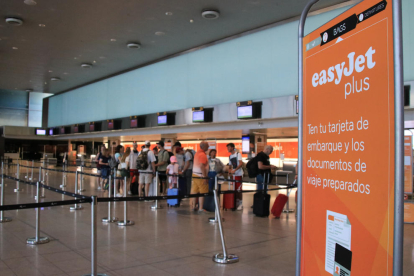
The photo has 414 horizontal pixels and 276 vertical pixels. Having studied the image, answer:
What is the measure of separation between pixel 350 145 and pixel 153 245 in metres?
4.44

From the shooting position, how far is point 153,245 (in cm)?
579

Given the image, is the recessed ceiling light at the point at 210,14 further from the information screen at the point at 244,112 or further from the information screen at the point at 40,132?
Answer: the information screen at the point at 40,132

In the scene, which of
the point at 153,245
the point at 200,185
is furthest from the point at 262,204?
the point at 153,245

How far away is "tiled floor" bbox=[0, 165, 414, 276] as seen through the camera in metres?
4.66

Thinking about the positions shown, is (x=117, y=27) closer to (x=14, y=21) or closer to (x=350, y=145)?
(x=14, y=21)

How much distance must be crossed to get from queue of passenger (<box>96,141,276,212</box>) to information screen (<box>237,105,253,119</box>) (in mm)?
2113

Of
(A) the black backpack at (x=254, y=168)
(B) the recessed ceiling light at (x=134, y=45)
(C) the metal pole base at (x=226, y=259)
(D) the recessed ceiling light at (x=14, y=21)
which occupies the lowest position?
(C) the metal pole base at (x=226, y=259)

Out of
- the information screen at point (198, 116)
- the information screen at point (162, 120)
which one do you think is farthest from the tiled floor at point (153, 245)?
the information screen at point (162, 120)

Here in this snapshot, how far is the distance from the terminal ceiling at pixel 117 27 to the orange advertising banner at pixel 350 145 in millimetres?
9145

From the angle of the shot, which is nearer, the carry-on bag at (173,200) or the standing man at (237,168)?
the carry-on bag at (173,200)

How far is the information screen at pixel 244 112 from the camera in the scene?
12.6 metres

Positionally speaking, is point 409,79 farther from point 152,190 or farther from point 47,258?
point 47,258

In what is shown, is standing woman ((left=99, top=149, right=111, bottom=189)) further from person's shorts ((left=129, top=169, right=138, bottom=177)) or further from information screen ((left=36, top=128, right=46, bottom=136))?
information screen ((left=36, top=128, right=46, bottom=136))

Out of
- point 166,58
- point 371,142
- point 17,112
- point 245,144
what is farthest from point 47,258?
point 17,112
